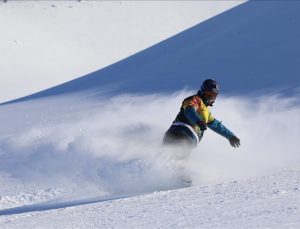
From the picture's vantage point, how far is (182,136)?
8.30 meters

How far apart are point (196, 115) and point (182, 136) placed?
1.23 feet

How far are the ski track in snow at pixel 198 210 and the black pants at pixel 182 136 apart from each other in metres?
0.98

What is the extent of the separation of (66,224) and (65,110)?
1103cm

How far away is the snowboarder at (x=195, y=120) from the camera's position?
8.12m

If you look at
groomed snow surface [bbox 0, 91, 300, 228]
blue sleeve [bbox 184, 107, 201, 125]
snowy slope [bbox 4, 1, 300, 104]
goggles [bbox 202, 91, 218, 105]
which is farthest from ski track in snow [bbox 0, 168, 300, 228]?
snowy slope [bbox 4, 1, 300, 104]

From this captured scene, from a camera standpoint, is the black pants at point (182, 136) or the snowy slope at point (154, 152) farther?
the black pants at point (182, 136)

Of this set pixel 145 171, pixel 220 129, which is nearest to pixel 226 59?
pixel 145 171

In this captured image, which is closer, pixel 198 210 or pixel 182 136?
pixel 198 210

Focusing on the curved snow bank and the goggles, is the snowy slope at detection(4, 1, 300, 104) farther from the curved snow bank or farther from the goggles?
the goggles

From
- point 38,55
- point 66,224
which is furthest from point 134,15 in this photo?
point 66,224

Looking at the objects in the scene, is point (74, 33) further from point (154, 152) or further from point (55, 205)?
point (55, 205)

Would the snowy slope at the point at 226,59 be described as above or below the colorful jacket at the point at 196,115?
above

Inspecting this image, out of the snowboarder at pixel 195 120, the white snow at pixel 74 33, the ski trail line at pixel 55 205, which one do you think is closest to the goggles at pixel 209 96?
the snowboarder at pixel 195 120

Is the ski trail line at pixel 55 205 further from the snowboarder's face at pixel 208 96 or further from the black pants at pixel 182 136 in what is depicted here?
the snowboarder's face at pixel 208 96
